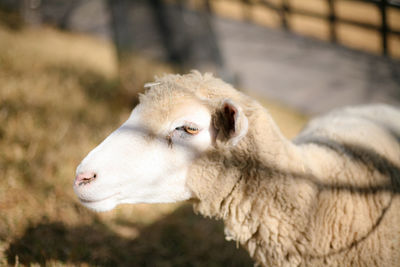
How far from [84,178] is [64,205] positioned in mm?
1671

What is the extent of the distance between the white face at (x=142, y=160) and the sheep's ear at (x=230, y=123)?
0.06m

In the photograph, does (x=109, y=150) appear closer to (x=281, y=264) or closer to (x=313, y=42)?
(x=281, y=264)

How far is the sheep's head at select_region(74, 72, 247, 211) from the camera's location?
5.00ft

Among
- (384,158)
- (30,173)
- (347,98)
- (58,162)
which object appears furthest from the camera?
(347,98)

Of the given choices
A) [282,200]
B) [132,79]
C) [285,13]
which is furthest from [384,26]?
[282,200]

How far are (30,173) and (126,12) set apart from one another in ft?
10.7

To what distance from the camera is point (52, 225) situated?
2.68 m

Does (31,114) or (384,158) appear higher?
(31,114)

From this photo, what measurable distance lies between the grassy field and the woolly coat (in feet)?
4.48

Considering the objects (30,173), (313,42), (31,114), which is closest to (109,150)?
(30,173)

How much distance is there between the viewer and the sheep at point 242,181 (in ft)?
5.13

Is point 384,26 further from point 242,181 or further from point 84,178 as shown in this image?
point 84,178

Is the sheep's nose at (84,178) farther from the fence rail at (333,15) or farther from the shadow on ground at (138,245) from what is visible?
the fence rail at (333,15)

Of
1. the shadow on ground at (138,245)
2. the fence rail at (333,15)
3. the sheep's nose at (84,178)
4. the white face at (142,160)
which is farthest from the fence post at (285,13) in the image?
the sheep's nose at (84,178)
